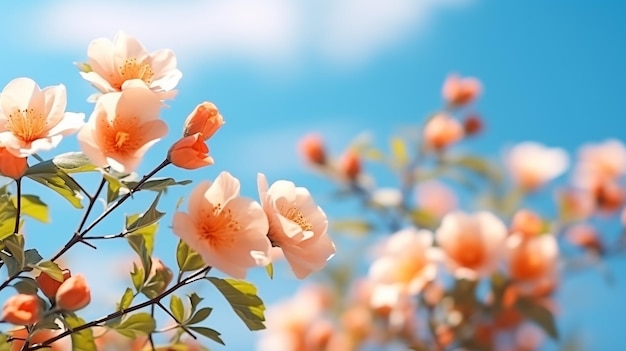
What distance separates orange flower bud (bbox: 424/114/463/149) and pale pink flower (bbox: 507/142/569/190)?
128 mm

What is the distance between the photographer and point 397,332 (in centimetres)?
106

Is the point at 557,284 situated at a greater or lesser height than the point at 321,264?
greater

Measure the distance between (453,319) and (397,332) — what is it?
0.09 meters

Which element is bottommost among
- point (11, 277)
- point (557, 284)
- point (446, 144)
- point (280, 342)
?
point (11, 277)

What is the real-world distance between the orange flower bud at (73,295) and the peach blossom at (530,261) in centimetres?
69

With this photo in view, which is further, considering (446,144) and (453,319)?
(446,144)

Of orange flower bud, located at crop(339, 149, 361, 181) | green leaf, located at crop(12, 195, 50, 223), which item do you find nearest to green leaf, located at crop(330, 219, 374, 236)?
orange flower bud, located at crop(339, 149, 361, 181)

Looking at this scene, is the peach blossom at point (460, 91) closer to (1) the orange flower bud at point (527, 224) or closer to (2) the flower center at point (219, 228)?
(1) the orange flower bud at point (527, 224)

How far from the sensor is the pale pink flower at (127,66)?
45 centimetres

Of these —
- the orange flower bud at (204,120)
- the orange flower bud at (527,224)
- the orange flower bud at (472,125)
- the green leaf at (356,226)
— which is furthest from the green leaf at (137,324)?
the orange flower bud at (472,125)

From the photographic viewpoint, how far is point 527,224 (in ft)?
3.34

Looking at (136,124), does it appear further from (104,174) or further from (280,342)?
(280,342)

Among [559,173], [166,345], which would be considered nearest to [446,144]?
[559,173]

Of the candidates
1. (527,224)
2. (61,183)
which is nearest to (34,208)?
(61,183)
